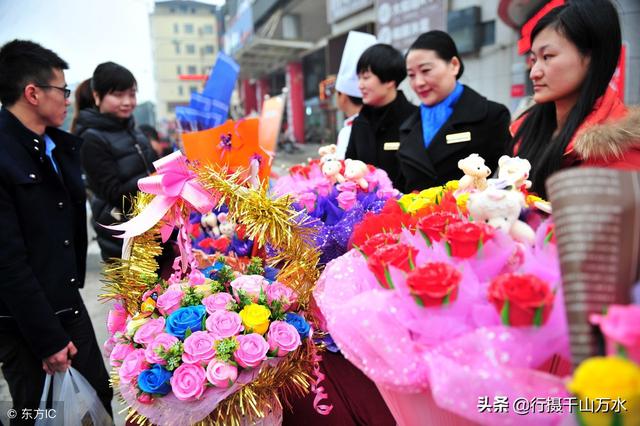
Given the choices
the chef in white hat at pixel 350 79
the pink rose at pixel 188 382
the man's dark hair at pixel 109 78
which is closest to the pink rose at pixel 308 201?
the pink rose at pixel 188 382

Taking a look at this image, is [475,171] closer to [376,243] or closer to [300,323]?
[376,243]

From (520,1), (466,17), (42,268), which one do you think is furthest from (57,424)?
(466,17)

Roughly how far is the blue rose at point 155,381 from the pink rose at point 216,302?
0.61 ft

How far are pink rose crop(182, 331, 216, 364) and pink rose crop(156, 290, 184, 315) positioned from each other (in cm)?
16

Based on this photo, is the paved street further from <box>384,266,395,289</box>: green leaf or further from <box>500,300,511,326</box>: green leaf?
<box>500,300,511,326</box>: green leaf

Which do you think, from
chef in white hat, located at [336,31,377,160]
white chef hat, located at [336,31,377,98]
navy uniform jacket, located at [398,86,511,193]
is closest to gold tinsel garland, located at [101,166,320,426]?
navy uniform jacket, located at [398,86,511,193]

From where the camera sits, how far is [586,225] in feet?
1.50

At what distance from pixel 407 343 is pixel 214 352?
1.75 feet

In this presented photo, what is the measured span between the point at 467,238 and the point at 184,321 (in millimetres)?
735

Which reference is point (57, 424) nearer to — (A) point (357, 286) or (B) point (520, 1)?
(A) point (357, 286)

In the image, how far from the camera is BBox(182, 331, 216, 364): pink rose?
0.94 metres

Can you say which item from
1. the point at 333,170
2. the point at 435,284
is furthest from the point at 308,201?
the point at 435,284

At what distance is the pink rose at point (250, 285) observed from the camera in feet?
3.66

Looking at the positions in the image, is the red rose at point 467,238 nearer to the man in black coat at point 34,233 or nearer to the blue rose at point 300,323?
the blue rose at point 300,323
